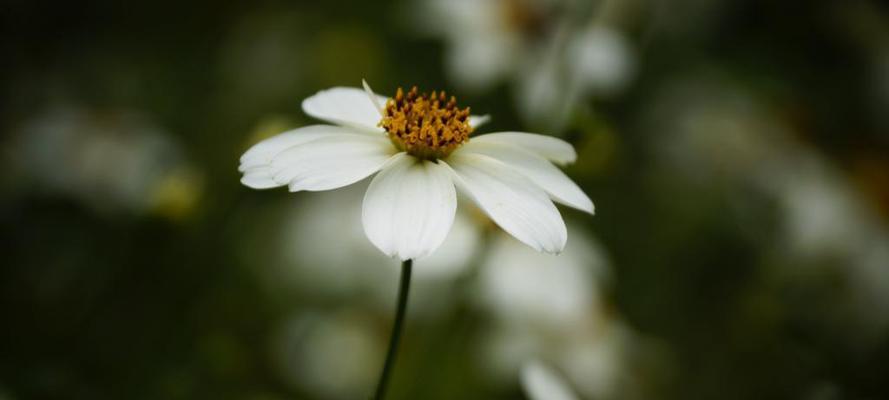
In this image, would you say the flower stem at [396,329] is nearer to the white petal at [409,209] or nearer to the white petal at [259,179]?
the white petal at [409,209]

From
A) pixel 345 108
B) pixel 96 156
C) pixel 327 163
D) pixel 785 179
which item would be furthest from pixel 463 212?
pixel 785 179

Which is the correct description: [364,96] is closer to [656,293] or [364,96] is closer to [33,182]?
[33,182]

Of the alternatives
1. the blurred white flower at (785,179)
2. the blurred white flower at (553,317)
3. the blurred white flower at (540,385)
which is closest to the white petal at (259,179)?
the blurred white flower at (540,385)

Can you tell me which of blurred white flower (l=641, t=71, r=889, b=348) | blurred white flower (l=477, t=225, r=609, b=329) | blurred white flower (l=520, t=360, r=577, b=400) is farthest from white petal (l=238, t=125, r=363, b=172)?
blurred white flower (l=641, t=71, r=889, b=348)

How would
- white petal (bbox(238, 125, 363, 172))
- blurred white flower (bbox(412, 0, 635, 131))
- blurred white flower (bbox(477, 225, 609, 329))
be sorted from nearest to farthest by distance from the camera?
white petal (bbox(238, 125, 363, 172)) < blurred white flower (bbox(477, 225, 609, 329)) < blurred white flower (bbox(412, 0, 635, 131))

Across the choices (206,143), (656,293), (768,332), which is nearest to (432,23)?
(206,143)

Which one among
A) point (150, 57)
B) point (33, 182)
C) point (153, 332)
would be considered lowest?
point (153, 332)

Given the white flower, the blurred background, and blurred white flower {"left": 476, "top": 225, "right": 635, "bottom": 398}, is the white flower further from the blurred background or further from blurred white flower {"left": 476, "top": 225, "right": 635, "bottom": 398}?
blurred white flower {"left": 476, "top": 225, "right": 635, "bottom": 398}
